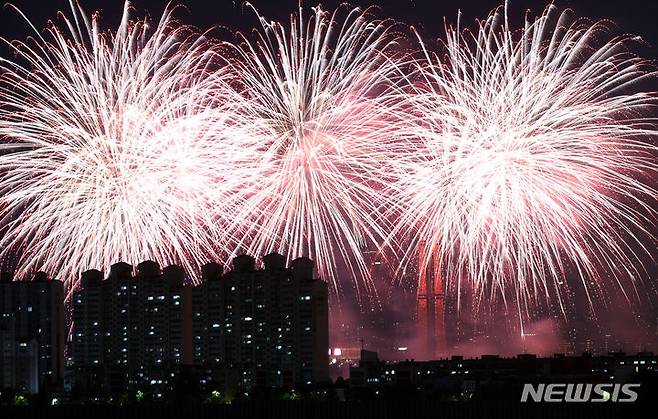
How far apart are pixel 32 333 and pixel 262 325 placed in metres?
17.6

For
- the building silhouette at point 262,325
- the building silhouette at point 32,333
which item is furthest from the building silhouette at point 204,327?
the building silhouette at point 32,333

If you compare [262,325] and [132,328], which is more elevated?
[132,328]

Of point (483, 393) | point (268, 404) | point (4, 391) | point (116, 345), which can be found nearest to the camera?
point (268, 404)

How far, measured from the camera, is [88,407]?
143 feet

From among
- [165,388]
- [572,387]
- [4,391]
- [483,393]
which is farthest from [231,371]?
[572,387]

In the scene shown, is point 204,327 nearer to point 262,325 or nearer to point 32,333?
point 262,325

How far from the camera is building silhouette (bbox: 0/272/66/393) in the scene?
263 ft

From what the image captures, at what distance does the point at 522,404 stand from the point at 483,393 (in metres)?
22.1

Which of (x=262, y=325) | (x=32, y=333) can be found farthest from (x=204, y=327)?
(x=32, y=333)

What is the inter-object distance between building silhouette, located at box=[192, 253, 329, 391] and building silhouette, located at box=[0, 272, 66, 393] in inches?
431

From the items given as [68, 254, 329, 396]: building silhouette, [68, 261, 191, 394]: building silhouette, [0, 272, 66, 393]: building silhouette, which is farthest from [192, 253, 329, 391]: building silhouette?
[0, 272, 66, 393]: building silhouette

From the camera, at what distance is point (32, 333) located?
82438mm

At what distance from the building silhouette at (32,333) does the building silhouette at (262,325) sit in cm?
1094

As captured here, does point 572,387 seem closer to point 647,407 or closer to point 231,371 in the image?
point 647,407
